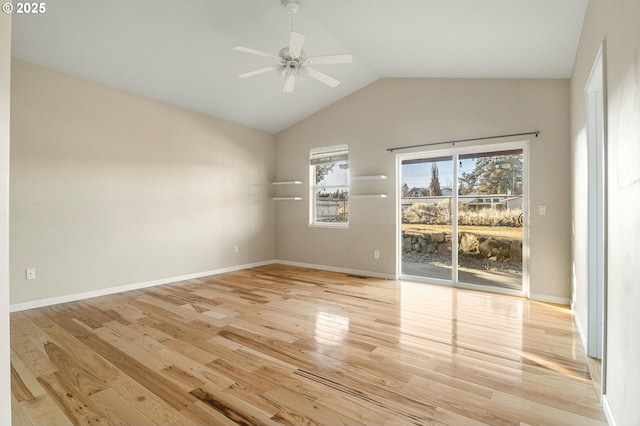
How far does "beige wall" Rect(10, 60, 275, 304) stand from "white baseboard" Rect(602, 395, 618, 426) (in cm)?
501

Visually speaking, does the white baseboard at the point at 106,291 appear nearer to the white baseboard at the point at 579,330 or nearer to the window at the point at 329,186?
the window at the point at 329,186

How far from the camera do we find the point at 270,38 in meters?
3.72

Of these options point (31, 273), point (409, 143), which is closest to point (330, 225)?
point (409, 143)

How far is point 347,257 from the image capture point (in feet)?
18.3

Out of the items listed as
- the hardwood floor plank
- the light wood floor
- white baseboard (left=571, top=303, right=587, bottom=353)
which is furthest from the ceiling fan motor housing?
white baseboard (left=571, top=303, right=587, bottom=353)

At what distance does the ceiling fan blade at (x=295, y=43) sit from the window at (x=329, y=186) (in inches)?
109

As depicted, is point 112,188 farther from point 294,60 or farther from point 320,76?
point 320,76

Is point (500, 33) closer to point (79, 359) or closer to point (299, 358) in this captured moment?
point (299, 358)

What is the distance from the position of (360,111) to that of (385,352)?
4127mm

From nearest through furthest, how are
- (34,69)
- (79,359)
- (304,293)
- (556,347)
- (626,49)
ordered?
(626,49) < (79,359) < (556,347) < (34,69) < (304,293)

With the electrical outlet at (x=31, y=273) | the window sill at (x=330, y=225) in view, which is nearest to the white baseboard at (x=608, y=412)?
the window sill at (x=330, y=225)

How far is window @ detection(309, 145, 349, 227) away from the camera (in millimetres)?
5730

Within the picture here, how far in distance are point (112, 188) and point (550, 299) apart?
19.3ft

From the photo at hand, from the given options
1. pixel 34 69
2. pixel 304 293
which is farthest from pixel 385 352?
pixel 34 69
